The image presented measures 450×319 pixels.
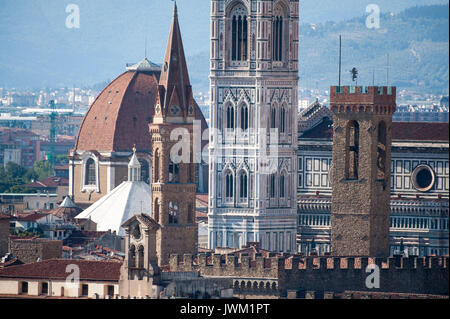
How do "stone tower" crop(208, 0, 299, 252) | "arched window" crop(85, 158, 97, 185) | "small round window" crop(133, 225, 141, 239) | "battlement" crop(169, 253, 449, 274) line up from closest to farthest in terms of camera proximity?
"small round window" crop(133, 225, 141, 239), "battlement" crop(169, 253, 449, 274), "stone tower" crop(208, 0, 299, 252), "arched window" crop(85, 158, 97, 185)

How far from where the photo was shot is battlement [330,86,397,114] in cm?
10850

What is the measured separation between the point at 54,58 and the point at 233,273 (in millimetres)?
66084

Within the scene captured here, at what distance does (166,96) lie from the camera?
11806 cm

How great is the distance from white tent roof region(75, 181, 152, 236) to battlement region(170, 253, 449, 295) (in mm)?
36034

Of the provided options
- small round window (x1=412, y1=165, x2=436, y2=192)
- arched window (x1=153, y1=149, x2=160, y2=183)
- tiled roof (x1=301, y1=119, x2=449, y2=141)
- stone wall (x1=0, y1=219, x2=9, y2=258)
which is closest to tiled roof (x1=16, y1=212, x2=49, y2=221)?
tiled roof (x1=301, y1=119, x2=449, y2=141)

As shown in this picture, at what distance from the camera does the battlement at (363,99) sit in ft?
356

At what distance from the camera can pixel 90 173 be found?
168 metres

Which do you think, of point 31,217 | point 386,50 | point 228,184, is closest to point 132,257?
point 228,184

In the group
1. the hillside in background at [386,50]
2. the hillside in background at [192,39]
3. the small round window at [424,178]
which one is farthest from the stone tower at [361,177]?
the small round window at [424,178]

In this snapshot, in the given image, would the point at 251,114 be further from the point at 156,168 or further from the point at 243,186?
the point at 156,168

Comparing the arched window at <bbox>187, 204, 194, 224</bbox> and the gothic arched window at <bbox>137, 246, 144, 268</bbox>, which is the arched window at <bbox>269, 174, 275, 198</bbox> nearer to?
the arched window at <bbox>187, 204, 194, 224</bbox>

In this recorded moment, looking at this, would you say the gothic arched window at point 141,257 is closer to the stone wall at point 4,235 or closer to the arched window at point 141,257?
the arched window at point 141,257
